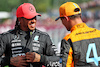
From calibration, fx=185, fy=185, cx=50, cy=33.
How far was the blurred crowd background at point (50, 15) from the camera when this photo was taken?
12.3m

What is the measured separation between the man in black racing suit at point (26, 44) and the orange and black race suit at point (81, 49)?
18.0 inches

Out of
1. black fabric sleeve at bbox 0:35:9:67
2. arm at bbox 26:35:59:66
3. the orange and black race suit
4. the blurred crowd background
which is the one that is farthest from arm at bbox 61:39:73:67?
the blurred crowd background

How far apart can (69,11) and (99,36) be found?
1.95ft

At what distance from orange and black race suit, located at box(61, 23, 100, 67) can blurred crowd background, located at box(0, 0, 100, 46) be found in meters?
5.66

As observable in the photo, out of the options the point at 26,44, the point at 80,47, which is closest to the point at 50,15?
the point at 26,44

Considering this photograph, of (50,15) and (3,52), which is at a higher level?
(50,15)

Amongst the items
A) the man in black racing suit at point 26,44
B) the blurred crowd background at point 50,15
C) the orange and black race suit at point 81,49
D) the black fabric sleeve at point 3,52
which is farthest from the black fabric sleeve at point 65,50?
the blurred crowd background at point 50,15

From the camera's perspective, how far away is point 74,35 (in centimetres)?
272

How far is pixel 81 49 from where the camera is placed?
269 cm

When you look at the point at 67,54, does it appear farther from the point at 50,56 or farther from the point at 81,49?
the point at 50,56

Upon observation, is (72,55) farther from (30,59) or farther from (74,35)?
(30,59)

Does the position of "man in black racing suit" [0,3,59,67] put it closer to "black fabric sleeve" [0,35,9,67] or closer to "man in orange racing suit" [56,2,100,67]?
"black fabric sleeve" [0,35,9,67]

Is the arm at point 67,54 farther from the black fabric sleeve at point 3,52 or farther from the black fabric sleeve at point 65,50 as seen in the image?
the black fabric sleeve at point 3,52

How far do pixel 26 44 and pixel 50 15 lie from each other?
46694mm
